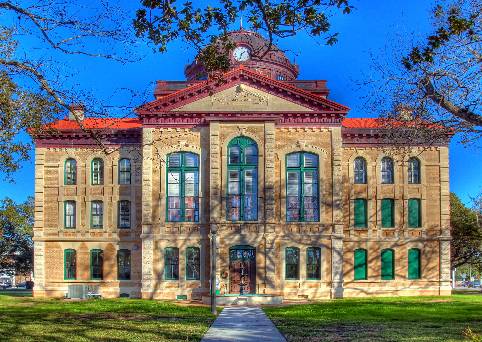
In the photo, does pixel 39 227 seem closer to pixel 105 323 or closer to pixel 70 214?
pixel 70 214

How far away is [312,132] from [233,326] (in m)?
20.7

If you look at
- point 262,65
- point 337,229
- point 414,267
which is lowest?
point 414,267

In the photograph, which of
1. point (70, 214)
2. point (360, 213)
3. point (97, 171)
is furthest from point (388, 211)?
point (70, 214)

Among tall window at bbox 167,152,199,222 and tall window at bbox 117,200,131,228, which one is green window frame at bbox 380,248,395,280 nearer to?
tall window at bbox 167,152,199,222

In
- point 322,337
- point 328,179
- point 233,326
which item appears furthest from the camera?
point 328,179

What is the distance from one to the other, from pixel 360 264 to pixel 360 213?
3.15 metres

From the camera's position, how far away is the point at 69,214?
4516 cm

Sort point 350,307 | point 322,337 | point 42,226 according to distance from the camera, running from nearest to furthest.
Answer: point 322,337, point 350,307, point 42,226

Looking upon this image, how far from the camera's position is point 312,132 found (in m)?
42.2

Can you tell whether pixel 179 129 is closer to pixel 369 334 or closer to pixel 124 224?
pixel 124 224

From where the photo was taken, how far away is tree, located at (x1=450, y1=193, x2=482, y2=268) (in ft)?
172

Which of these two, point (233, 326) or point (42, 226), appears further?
point (42, 226)

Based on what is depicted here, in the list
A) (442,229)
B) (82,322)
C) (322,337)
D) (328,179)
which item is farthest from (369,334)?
(442,229)

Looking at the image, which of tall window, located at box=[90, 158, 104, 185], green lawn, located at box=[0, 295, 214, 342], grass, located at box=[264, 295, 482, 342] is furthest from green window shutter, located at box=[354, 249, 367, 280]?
tall window, located at box=[90, 158, 104, 185]
